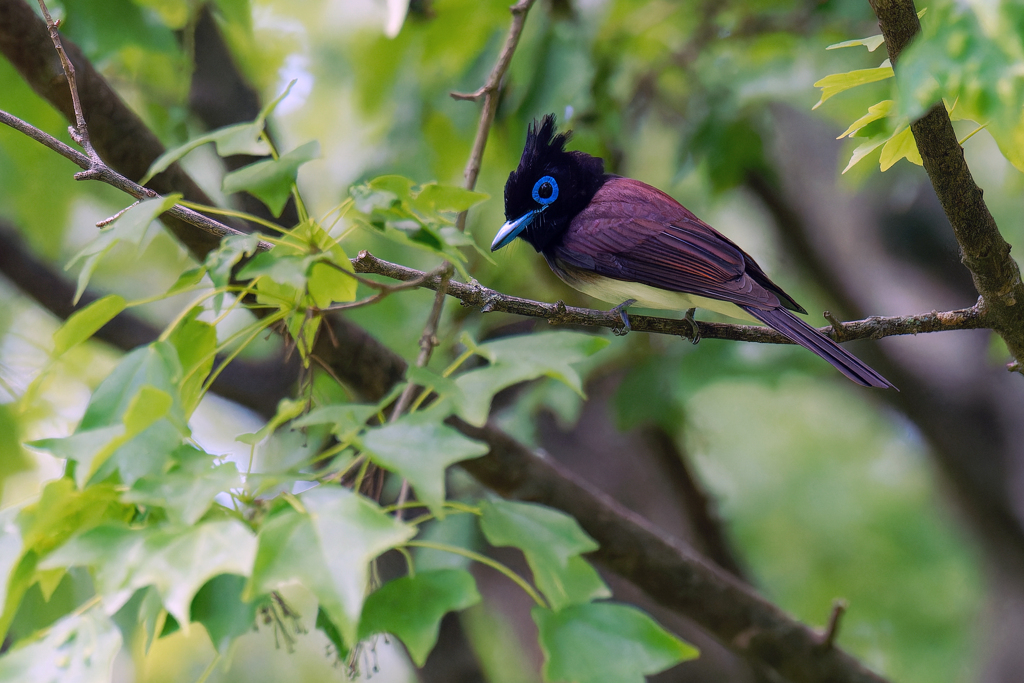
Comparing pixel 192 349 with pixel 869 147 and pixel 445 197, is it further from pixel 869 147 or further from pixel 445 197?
pixel 869 147

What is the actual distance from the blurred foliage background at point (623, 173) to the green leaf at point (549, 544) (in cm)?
121

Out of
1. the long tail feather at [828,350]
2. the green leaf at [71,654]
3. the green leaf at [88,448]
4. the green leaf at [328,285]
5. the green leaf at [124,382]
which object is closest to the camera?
the green leaf at [88,448]

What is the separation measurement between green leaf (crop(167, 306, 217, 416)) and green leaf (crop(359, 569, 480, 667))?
60 cm

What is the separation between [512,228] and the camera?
10.1 feet

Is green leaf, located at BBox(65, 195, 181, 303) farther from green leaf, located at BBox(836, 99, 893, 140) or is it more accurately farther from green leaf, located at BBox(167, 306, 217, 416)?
green leaf, located at BBox(836, 99, 893, 140)

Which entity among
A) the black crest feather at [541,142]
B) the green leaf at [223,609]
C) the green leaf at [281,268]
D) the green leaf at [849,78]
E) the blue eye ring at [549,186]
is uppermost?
the green leaf at [849,78]

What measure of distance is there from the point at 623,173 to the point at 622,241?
1.93 metres

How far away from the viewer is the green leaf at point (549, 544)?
163cm

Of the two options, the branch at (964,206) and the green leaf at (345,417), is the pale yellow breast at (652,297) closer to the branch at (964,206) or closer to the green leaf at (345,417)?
the branch at (964,206)

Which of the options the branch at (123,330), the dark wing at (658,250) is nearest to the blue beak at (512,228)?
the dark wing at (658,250)

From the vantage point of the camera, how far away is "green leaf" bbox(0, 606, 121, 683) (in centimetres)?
140

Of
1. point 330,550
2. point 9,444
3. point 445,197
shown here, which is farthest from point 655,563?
point 9,444

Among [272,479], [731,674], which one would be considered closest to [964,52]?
[272,479]

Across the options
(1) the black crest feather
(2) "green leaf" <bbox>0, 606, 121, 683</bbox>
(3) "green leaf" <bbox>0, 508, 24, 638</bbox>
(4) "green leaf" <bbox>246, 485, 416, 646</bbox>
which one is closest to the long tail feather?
(1) the black crest feather
